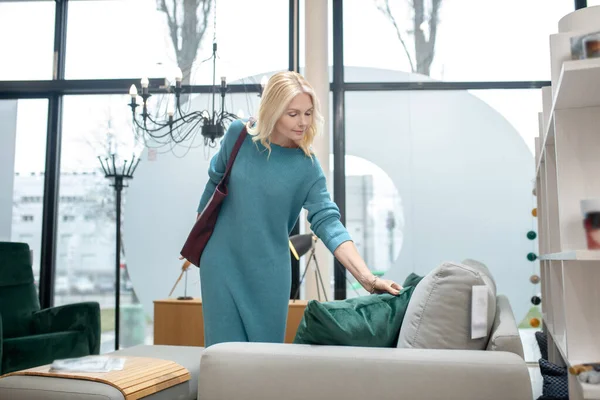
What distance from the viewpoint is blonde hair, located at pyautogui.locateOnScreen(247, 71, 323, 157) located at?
183 centimetres

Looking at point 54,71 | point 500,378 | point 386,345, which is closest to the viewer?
point 500,378

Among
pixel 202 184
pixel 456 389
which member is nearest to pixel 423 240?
pixel 202 184

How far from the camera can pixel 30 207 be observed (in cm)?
511

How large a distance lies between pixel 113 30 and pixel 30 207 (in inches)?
63.8

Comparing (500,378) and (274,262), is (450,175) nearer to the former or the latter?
(274,262)

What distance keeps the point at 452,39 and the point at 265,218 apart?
360 cm

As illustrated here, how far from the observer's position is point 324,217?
1895 mm

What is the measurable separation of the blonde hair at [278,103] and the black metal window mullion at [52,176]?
3.66 metres

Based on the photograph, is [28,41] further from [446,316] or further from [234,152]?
[446,316]

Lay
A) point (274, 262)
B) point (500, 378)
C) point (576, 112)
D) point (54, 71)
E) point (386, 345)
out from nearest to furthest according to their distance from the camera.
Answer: point (500, 378) < point (386, 345) < point (576, 112) < point (274, 262) < point (54, 71)

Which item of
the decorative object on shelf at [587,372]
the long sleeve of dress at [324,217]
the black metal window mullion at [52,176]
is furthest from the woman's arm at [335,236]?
the black metal window mullion at [52,176]

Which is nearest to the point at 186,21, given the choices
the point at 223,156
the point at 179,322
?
the point at 179,322

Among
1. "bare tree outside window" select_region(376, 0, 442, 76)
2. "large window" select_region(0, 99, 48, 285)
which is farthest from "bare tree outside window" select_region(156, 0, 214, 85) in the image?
"bare tree outside window" select_region(376, 0, 442, 76)

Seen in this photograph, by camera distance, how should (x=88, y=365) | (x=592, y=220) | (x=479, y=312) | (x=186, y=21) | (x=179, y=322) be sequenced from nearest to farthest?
(x=592, y=220) < (x=479, y=312) < (x=88, y=365) < (x=179, y=322) < (x=186, y=21)
